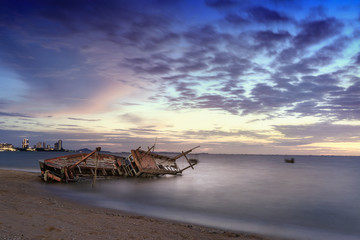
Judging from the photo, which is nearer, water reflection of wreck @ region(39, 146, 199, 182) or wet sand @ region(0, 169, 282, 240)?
wet sand @ region(0, 169, 282, 240)

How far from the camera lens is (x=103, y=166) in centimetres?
3722

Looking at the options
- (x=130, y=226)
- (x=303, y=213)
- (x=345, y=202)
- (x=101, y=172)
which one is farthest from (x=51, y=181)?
(x=345, y=202)

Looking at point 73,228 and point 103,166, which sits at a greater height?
point 73,228

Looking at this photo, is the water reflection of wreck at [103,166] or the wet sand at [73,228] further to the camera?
the water reflection of wreck at [103,166]

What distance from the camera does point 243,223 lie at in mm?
15227

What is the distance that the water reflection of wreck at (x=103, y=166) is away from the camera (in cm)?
2869

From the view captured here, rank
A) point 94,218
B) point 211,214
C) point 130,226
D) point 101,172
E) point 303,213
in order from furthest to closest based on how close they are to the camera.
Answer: point 101,172 → point 303,213 → point 211,214 → point 94,218 → point 130,226

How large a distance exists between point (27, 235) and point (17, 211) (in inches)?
136

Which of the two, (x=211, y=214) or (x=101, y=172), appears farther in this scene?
(x=101, y=172)

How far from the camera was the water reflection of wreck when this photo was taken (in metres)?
28.7

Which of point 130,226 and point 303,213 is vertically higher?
point 130,226

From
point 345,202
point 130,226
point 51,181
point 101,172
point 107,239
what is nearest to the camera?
point 107,239

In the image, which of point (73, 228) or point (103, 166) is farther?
point (103, 166)

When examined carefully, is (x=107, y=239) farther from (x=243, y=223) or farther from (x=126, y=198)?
(x=126, y=198)
